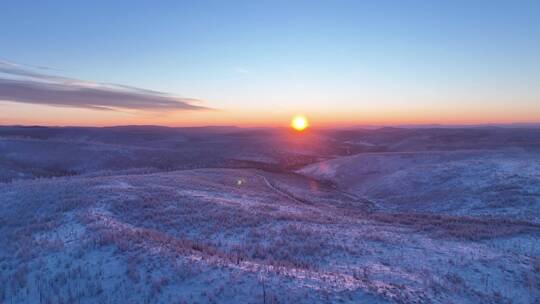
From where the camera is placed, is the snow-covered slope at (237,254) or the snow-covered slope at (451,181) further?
the snow-covered slope at (451,181)

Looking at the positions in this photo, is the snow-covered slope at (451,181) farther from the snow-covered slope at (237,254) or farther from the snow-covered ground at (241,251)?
the snow-covered slope at (237,254)

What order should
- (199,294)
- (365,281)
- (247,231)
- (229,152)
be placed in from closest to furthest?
(199,294) < (365,281) < (247,231) < (229,152)

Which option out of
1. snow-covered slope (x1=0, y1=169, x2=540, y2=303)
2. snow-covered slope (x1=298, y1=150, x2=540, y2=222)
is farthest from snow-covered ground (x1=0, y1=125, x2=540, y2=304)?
snow-covered slope (x1=298, y1=150, x2=540, y2=222)

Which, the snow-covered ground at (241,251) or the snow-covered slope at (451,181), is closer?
the snow-covered ground at (241,251)

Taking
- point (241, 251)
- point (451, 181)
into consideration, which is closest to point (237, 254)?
point (241, 251)

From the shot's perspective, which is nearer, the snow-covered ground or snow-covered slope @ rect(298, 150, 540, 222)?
the snow-covered ground

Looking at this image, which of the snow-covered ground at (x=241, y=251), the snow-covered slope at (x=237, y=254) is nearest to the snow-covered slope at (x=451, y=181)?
the snow-covered ground at (x=241, y=251)

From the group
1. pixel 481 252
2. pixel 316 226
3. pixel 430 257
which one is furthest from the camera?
pixel 316 226

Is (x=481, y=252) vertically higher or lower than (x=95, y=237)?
lower

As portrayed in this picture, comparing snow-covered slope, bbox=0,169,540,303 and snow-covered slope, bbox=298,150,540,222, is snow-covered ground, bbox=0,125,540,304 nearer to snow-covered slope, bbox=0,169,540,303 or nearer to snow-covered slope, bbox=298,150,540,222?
snow-covered slope, bbox=0,169,540,303

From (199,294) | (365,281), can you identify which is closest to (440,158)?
(365,281)

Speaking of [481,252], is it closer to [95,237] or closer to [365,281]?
[365,281]
